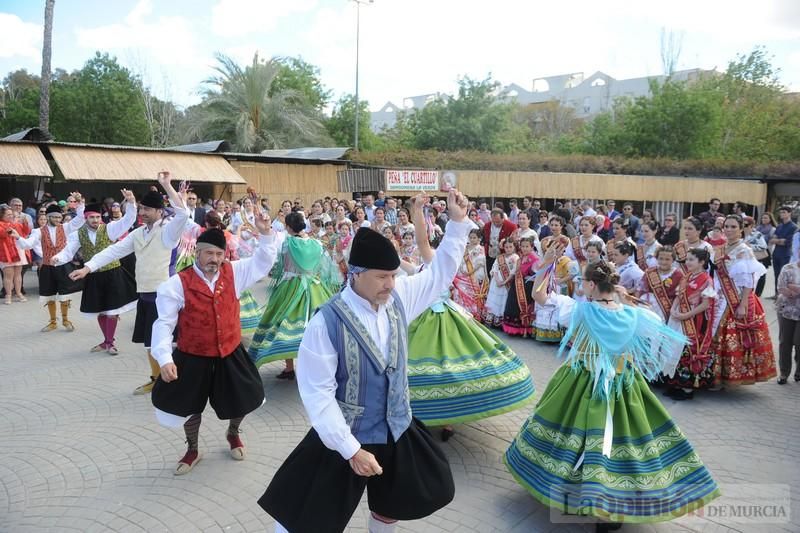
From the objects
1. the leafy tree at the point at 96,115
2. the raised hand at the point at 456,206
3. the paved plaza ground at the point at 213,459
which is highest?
the leafy tree at the point at 96,115

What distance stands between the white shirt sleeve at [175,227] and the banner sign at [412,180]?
1562cm

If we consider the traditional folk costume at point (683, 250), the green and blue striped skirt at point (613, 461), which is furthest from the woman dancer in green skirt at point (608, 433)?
the traditional folk costume at point (683, 250)

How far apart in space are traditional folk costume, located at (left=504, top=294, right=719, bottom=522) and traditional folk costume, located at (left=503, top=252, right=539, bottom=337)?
4.64 m

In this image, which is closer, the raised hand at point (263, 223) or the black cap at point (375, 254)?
the black cap at point (375, 254)

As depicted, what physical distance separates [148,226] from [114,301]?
1.89m

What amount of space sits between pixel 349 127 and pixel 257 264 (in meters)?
38.1

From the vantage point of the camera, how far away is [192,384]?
13.7 ft

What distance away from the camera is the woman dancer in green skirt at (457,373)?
455 centimetres

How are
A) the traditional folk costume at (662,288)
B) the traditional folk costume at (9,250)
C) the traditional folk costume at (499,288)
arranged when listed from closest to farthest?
the traditional folk costume at (662,288)
the traditional folk costume at (499,288)
the traditional folk costume at (9,250)

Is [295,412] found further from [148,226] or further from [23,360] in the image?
[23,360]

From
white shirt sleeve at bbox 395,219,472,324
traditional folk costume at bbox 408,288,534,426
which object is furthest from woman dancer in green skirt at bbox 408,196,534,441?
white shirt sleeve at bbox 395,219,472,324

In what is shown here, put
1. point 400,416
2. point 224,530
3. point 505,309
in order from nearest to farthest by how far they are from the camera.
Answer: point 400,416
point 224,530
point 505,309

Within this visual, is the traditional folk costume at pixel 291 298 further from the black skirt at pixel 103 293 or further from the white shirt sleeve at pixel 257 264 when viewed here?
the black skirt at pixel 103 293

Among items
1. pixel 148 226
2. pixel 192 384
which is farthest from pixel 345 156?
pixel 192 384
